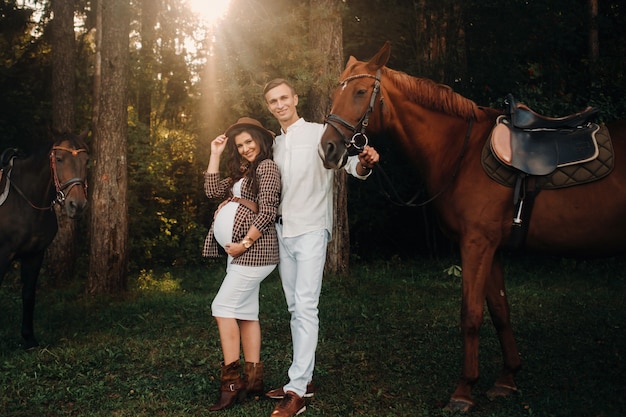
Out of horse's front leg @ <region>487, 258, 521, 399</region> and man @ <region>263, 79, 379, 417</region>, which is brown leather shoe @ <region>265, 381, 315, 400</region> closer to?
man @ <region>263, 79, 379, 417</region>

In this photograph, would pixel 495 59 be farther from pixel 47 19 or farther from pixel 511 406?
pixel 47 19

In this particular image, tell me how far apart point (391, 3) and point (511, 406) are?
332 inches

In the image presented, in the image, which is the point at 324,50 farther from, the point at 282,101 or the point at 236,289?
the point at 236,289

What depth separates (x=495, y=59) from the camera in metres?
10.1

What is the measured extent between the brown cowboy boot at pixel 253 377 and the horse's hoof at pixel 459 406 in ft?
4.06

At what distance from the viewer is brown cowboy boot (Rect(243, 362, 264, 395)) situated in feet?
13.3

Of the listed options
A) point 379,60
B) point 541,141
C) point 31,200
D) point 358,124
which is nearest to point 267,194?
point 358,124

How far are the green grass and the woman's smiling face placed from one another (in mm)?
1644

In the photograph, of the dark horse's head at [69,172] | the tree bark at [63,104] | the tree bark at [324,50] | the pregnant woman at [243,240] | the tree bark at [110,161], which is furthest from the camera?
the tree bark at [63,104]

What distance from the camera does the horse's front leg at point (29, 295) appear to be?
5727mm

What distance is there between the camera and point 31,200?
565cm

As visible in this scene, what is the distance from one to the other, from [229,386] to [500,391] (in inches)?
73.0

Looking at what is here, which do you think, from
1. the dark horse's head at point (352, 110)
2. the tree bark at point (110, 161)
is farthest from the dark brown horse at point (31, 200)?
the dark horse's head at point (352, 110)

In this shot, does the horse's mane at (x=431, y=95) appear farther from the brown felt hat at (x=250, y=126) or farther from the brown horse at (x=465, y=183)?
the brown felt hat at (x=250, y=126)
